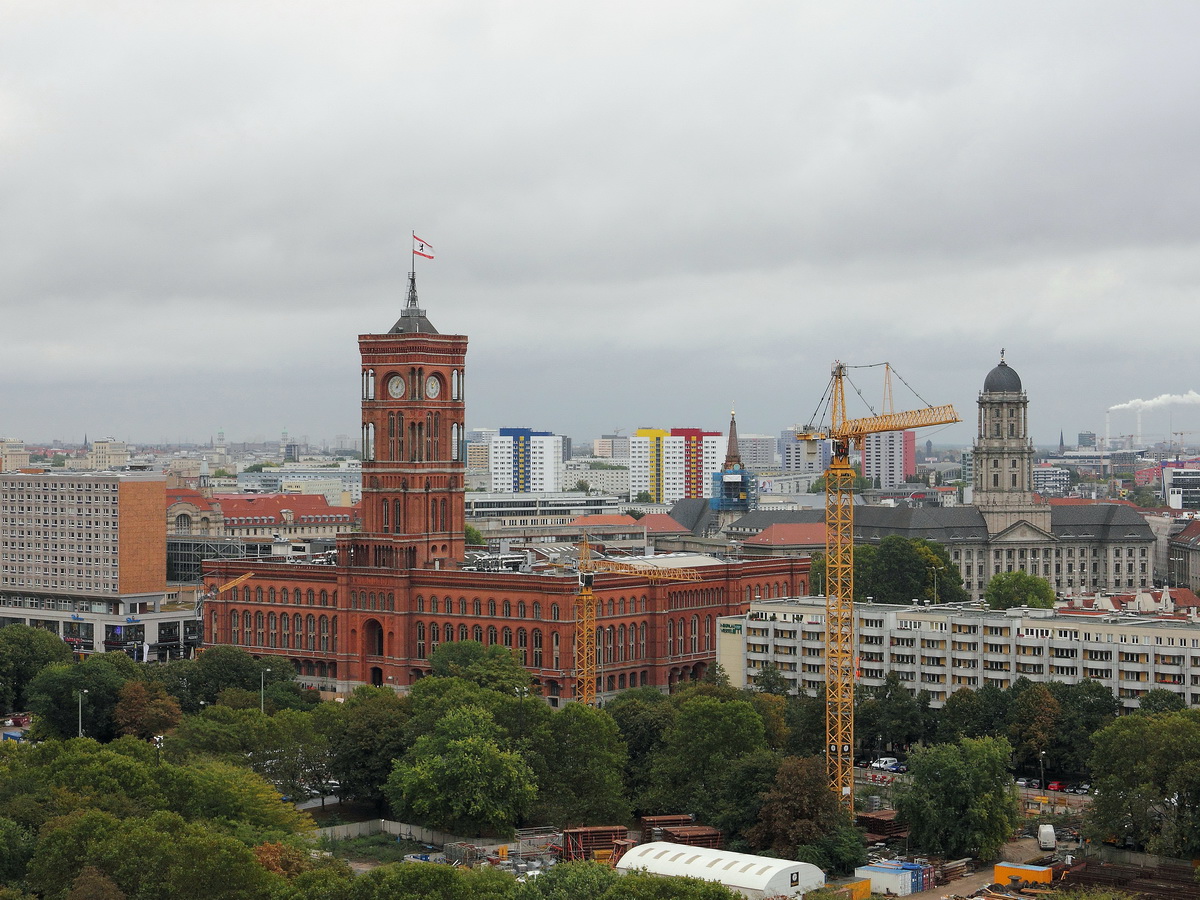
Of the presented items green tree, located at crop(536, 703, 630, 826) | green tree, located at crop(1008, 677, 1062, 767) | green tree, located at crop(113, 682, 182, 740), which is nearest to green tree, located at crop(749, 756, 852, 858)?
green tree, located at crop(536, 703, 630, 826)

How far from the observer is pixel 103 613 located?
195125mm

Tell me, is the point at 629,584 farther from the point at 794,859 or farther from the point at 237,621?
the point at 794,859

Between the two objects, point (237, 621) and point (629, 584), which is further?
point (237, 621)

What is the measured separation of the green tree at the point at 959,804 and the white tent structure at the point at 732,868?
11.0 metres

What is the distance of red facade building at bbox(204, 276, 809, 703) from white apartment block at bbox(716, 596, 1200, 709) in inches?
456

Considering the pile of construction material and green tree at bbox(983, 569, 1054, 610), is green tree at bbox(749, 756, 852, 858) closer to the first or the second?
the pile of construction material

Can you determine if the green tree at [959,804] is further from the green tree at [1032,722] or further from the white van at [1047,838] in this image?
the green tree at [1032,722]

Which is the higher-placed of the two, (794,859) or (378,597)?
(378,597)

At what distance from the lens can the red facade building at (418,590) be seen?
15725cm

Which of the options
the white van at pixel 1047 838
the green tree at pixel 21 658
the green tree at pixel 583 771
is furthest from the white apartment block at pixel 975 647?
the green tree at pixel 21 658

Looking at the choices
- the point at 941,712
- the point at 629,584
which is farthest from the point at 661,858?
the point at 629,584

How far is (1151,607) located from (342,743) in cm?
8123

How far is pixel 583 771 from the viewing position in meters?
113

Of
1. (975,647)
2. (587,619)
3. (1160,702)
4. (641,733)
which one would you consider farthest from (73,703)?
(1160,702)
